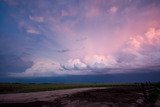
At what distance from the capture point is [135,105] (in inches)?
1358

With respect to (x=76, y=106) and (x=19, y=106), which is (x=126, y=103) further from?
(x=19, y=106)

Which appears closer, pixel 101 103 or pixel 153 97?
pixel 101 103

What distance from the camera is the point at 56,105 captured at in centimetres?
3572

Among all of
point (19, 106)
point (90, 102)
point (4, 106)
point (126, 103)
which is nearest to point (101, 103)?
point (90, 102)

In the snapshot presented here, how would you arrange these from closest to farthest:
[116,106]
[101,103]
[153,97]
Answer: [116,106] → [101,103] → [153,97]

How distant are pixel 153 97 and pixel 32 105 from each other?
2487 centimetres

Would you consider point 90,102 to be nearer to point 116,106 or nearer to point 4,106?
point 116,106

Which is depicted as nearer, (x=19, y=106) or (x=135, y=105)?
(x=135, y=105)

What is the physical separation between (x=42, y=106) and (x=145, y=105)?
18321 millimetres

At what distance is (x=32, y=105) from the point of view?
120 ft

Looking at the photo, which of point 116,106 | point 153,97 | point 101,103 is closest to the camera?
point 116,106

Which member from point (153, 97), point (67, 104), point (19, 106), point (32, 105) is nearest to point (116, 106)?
point (67, 104)

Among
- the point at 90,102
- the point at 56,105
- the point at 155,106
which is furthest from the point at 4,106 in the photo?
the point at 155,106

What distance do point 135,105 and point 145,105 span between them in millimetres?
2051
